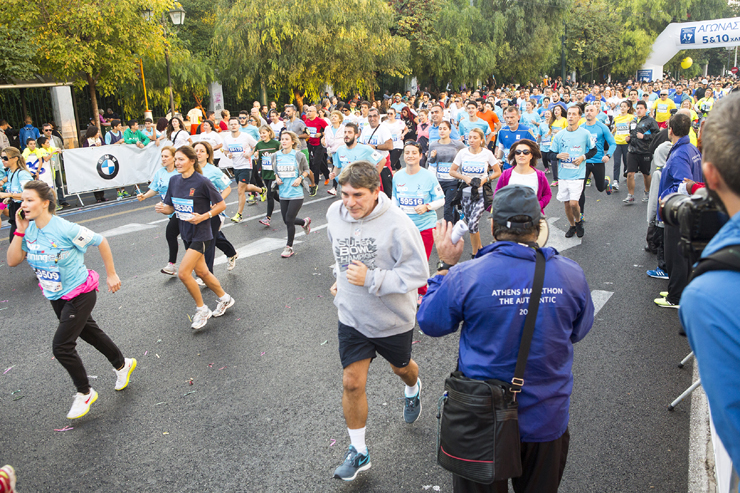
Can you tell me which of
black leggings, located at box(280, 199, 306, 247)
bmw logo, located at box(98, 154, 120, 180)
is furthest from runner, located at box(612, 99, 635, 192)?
bmw logo, located at box(98, 154, 120, 180)

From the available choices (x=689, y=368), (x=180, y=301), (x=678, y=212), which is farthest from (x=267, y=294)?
(x=678, y=212)

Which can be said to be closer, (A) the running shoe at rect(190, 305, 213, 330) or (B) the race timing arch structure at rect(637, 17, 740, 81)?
(A) the running shoe at rect(190, 305, 213, 330)

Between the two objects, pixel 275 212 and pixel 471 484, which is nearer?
pixel 471 484

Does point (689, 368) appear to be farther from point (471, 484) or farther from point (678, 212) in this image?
point (678, 212)

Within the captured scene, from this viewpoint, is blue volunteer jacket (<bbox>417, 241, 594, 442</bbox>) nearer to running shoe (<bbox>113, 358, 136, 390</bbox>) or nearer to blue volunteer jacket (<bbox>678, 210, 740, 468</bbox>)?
blue volunteer jacket (<bbox>678, 210, 740, 468</bbox>)

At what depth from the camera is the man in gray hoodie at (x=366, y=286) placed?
11.9 feet

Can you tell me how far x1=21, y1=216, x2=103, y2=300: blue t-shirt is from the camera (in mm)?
4555

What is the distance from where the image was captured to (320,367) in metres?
5.29

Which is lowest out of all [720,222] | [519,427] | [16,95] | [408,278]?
[519,427]

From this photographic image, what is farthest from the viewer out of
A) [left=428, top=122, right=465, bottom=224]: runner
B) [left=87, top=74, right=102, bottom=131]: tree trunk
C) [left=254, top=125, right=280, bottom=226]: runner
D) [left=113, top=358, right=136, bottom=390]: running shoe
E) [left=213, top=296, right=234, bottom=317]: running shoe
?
[left=87, top=74, right=102, bottom=131]: tree trunk

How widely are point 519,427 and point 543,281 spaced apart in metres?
0.63

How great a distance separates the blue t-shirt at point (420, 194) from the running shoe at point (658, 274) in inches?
114

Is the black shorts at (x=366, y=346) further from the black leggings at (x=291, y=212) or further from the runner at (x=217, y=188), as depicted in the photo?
the black leggings at (x=291, y=212)

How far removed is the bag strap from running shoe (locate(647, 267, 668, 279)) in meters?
5.67
